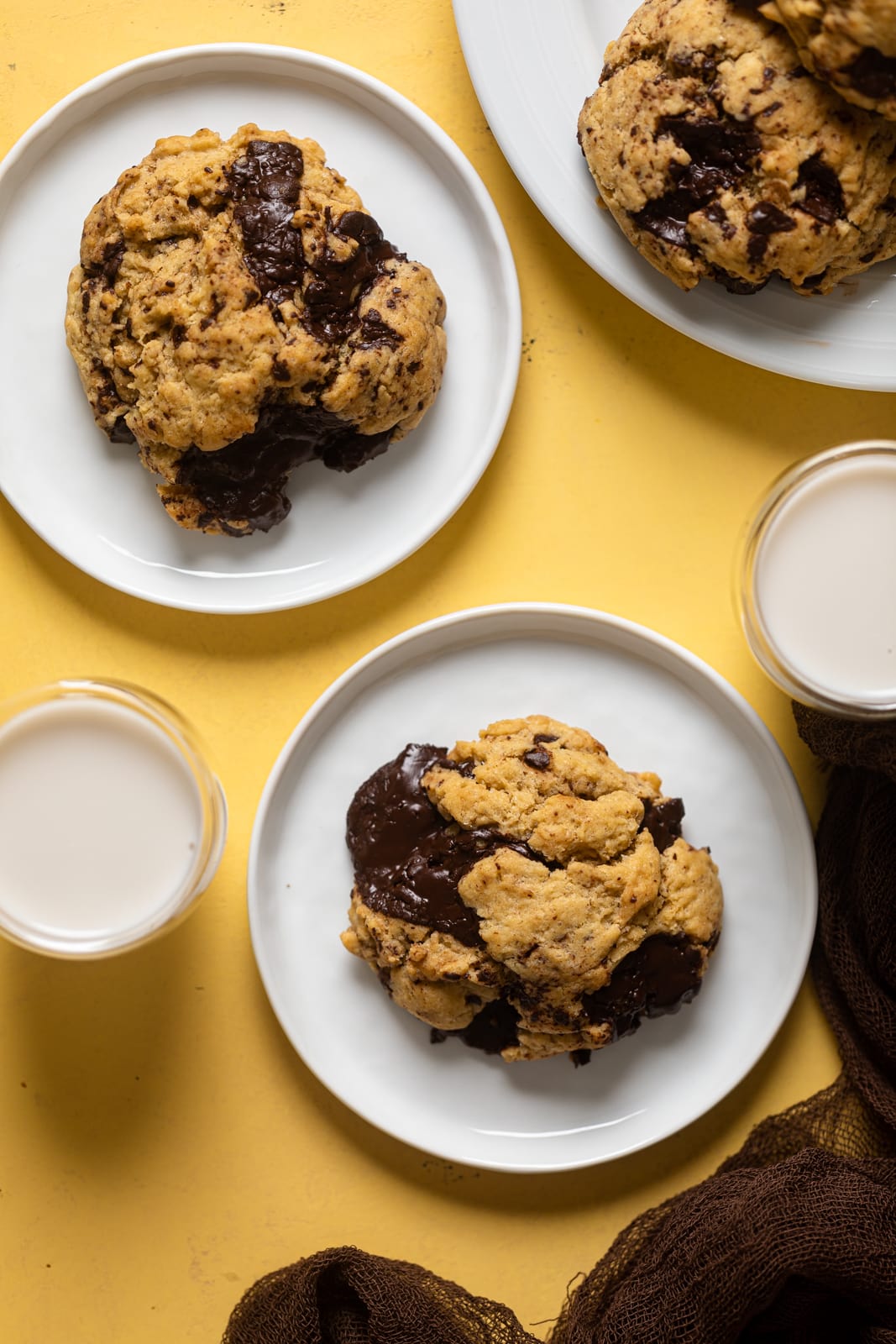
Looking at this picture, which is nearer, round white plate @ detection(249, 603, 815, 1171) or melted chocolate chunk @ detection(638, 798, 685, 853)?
melted chocolate chunk @ detection(638, 798, 685, 853)

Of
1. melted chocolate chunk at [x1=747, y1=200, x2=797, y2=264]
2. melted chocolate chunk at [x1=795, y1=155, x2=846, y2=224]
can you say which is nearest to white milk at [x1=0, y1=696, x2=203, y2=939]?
melted chocolate chunk at [x1=747, y1=200, x2=797, y2=264]

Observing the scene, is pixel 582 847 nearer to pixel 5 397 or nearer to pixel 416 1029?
pixel 416 1029

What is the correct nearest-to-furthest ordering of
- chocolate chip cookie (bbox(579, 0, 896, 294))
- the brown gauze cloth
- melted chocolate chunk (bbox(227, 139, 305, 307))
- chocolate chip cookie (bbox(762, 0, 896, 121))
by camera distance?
chocolate chip cookie (bbox(762, 0, 896, 121)) → chocolate chip cookie (bbox(579, 0, 896, 294)) → melted chocolate chunk (bbox(227, 139, 305, 307)) → the brown gauze cloth

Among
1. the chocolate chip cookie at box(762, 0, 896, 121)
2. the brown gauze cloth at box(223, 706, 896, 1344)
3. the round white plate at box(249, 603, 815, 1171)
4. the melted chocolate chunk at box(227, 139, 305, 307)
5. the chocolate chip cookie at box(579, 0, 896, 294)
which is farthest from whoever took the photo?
the round white plate at box(249, 603, 815, 1171)

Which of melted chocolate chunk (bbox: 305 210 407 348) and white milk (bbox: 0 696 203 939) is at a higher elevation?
melted chocolate chunk (bbox: 305 210 407 348)

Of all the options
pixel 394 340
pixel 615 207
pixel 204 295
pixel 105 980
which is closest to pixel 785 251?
pixel 615 207

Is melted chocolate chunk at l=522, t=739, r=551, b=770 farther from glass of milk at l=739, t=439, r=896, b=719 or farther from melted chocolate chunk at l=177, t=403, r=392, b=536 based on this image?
melted chocolate chunk at l=177, t=403, r=392, b=536
